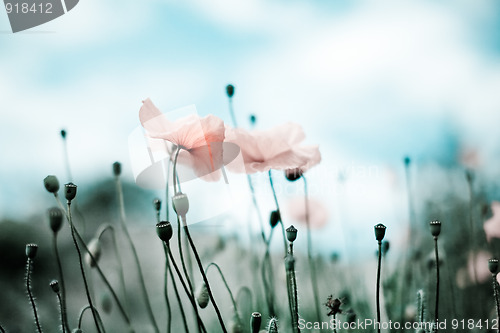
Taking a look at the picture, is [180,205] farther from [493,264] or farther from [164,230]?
[493,264]

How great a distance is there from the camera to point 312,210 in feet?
4.80

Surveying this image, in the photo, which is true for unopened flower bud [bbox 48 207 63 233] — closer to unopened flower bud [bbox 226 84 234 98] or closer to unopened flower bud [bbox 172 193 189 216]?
unopened flower bud [bbox 172 193 189 216]

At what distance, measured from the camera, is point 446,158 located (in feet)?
7.57

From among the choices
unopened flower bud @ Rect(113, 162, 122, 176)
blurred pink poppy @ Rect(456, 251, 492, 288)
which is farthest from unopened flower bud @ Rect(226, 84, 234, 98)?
blurred pink poppy @ Rect(456, 251, 492, 288)

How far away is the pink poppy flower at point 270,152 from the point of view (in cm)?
84

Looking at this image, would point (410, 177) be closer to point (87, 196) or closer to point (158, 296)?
point (158, 296)

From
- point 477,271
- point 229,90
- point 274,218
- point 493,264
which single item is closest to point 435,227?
point 493,264

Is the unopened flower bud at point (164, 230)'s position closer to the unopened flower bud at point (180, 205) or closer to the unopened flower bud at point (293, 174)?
the unopened flower bud at point (180, 205)

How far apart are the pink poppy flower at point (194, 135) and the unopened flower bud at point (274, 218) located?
0.36 feet

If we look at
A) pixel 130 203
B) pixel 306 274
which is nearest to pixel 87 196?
pixel 130 203

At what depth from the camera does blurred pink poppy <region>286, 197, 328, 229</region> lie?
1454mm

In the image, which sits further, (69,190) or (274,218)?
(274,218)

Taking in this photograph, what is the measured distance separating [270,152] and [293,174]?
6 cm
